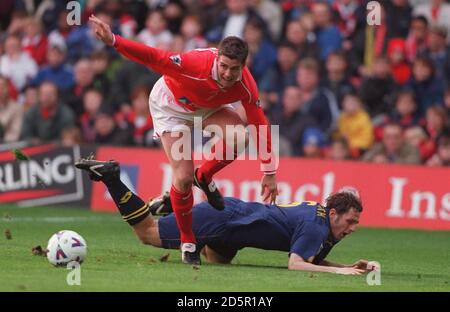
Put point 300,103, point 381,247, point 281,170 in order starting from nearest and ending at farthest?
point 381,247 < point 281,170 < point 300,103

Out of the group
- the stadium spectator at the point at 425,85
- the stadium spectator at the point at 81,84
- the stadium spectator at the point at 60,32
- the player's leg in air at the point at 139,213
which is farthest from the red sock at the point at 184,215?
the stadium spectator at the point at 60,32

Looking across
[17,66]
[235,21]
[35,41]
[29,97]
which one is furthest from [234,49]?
[35,41]

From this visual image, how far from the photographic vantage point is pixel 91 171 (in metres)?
10.9

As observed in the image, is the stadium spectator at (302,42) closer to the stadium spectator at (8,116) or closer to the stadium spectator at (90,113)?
the stadium spectator at (90,113)

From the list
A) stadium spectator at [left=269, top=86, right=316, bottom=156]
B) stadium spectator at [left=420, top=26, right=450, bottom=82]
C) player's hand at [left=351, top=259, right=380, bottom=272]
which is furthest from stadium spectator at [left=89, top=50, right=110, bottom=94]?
player's hand at [left=351, top=259, right=380, bottom=272]

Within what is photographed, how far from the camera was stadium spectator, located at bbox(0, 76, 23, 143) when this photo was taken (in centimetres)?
1880

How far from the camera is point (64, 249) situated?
10047mm

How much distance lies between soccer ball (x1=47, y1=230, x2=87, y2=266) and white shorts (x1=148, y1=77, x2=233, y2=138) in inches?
63.7

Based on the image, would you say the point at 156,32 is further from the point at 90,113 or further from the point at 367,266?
the point at 367,266

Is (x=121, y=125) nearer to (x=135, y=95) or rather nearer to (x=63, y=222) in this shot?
(x=135, y=95)

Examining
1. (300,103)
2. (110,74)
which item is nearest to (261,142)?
(300,103)

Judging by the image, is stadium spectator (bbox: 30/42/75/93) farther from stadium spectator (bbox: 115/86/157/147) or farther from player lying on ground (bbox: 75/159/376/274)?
player lying on ground (bbox: 75/159/376/274)

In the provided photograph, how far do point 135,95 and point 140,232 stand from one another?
25.1 feet

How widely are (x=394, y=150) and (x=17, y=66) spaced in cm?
694
